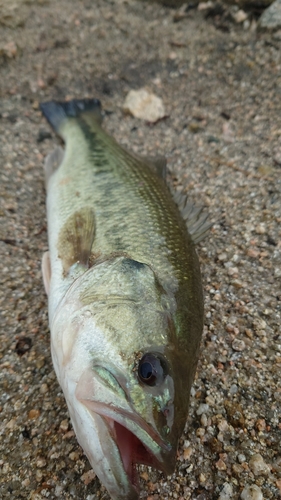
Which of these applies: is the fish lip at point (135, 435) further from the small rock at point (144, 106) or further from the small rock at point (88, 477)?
the small rock at point (144, 106)

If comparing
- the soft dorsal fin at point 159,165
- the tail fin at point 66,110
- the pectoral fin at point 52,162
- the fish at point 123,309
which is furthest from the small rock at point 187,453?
the tail fin at point 66,110

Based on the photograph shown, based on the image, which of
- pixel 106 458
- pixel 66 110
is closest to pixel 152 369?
pixel 106 458

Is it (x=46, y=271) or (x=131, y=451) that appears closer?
(x=131, y=451)

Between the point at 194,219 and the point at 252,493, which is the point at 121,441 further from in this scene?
the point at 194,219

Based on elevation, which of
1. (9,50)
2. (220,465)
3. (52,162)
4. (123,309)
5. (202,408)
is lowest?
(220,465)

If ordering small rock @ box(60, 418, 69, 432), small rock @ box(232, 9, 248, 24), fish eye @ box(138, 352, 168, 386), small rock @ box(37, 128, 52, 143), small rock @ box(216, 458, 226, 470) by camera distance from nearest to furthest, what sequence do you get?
fish eye @ box(138, 352, 168, 386) < small rock @ box(216, 458, 226, 470) < small rock @ box(60, 418, 69, 432) < small rock @ box(37, 128, 52, 143) < small rock @ box(232, 9, 248, 24)

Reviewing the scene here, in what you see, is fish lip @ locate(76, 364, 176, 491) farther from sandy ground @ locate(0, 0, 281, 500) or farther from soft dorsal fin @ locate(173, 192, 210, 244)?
soft dorsal fin @ locate(173, 192, 210, 244)

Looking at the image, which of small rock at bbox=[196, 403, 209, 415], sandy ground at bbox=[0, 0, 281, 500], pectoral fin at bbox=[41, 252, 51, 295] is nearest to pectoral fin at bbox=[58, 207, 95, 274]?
pectoral fin at bbox=[41, 252, 51, 295]
